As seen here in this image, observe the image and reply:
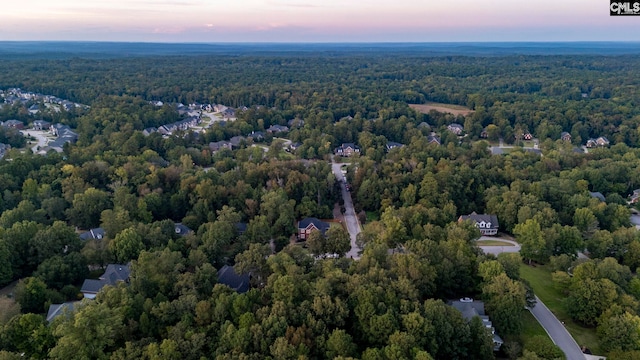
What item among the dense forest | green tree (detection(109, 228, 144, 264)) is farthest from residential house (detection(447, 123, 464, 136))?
green tree (detection(109, 228, 144, 264))

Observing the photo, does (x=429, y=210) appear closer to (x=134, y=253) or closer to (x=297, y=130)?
(x=134, y=253)

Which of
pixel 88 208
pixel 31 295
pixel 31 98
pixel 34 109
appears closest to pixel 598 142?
pixel 88 208

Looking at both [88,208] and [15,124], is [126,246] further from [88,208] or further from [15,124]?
[15,124]

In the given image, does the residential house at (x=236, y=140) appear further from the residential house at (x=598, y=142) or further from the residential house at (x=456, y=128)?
the residential house at (x=598, y=142)

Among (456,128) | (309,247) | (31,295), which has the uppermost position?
(456,128)

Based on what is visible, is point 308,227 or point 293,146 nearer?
point 308,227

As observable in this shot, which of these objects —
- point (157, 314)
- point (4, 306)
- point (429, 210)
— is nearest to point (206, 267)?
point (157, 314)

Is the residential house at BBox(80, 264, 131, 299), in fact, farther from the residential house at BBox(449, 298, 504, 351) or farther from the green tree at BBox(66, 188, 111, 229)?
the residential house at BBox(449, 298, 504, 351)
